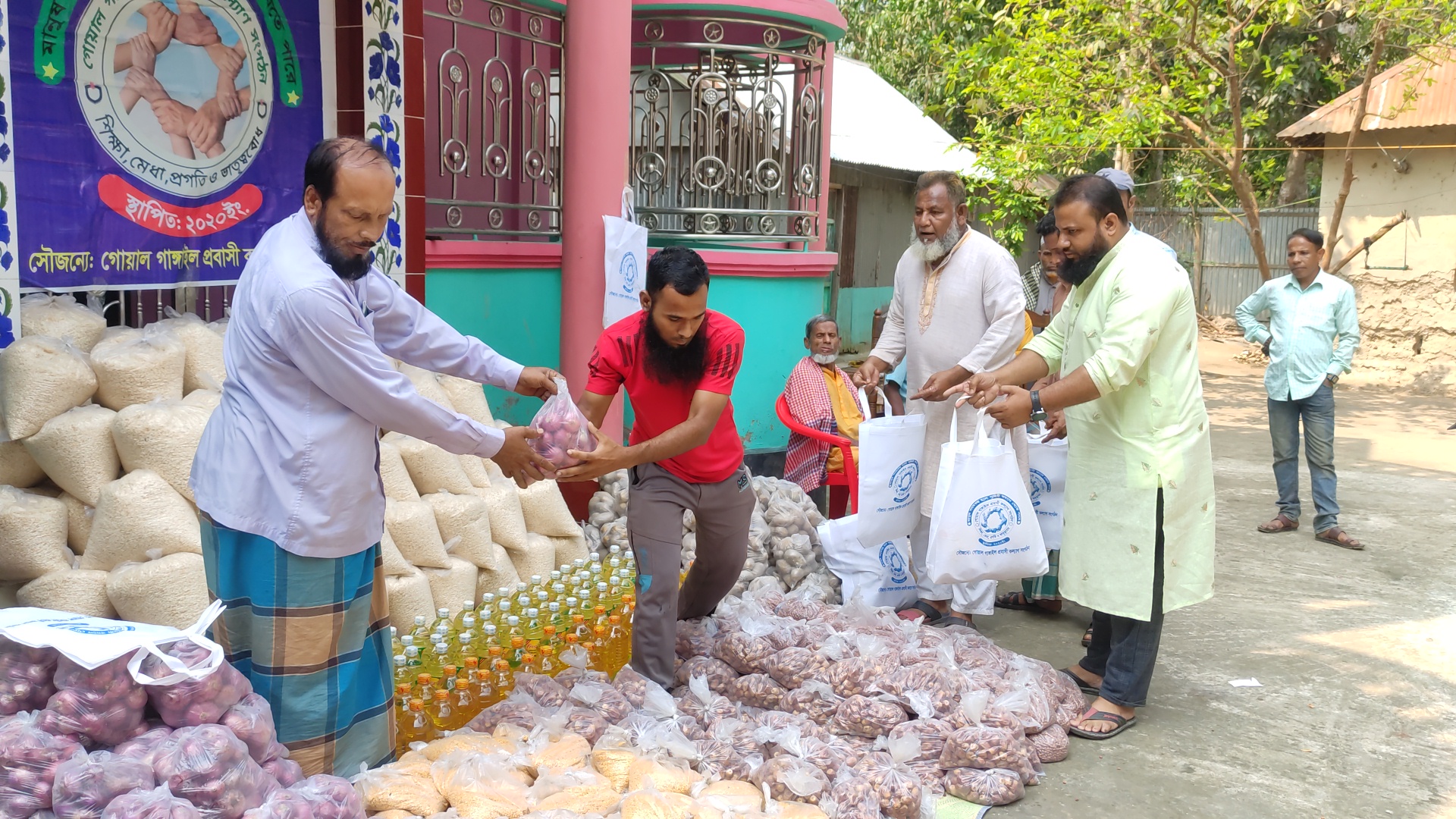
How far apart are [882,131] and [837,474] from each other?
32.0ft

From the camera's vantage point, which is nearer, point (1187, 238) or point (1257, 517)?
point (1257, 517)

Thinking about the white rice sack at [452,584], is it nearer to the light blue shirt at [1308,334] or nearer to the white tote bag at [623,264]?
the white tote bag at [623,264]

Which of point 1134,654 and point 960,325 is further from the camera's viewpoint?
point 960,325

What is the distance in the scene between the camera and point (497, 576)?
179 inches

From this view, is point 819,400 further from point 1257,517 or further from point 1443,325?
point 1443,325

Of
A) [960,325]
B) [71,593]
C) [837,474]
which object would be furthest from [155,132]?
[837,474]

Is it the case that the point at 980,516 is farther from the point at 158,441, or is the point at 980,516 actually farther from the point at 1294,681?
the point at 158,441

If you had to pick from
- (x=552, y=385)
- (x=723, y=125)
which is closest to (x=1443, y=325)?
(x=723, y=125)

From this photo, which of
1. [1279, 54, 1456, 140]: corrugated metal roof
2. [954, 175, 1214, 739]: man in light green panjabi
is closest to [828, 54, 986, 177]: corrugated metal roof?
[1279, 54, 1456, 140]: corrugated metal roof

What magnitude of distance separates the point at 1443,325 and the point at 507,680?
1272cm

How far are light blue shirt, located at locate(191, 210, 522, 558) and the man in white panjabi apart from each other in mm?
2528

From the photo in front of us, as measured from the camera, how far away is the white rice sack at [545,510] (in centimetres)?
489

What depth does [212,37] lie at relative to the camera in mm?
4332

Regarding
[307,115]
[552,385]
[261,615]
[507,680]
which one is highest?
[307,115]
